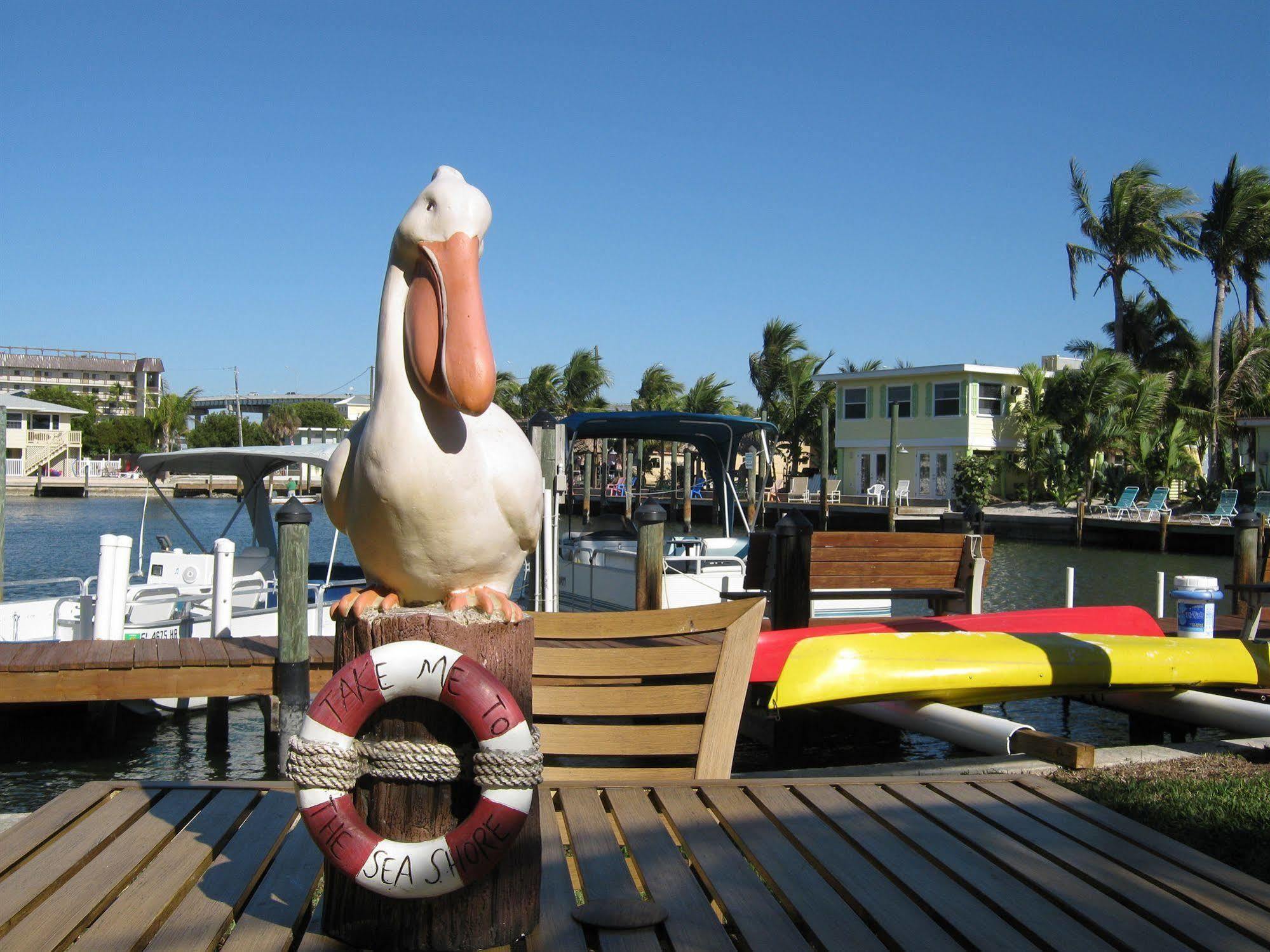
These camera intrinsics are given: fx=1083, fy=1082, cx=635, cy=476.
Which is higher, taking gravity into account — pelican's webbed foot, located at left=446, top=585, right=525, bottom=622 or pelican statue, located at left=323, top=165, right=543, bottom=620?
pelican statue, located at left=323, top=165, right=543, bottom=620

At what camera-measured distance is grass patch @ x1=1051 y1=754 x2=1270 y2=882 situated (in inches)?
175

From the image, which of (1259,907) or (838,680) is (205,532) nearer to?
(838,680)

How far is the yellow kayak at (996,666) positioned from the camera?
6.08 m

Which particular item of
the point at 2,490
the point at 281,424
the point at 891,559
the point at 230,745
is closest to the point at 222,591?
the point at 230,745

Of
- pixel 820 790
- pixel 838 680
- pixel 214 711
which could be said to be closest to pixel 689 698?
pixel 820 790

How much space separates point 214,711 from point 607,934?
820 cm

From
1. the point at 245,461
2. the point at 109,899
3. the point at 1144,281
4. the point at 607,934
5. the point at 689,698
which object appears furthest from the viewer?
the point at 1144,281

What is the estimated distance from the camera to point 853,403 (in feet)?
143

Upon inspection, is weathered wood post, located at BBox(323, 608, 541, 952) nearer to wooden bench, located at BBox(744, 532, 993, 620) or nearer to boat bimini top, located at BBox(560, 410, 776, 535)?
wooden bench, located at BBox(744, 532, 993, 620)

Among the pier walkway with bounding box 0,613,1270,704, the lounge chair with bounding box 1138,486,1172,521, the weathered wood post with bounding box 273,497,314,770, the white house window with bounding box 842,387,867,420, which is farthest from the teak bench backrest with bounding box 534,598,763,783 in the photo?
the white house window with bounding box 842,387,867,420

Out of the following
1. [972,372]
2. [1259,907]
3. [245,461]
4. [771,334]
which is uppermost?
[771,334]

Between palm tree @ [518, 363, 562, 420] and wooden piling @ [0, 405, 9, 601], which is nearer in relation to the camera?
wooden piling @ [0, 405, 9, 601]

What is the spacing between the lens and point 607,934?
2.67 meters

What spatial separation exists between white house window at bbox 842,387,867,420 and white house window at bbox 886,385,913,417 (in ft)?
3.86
